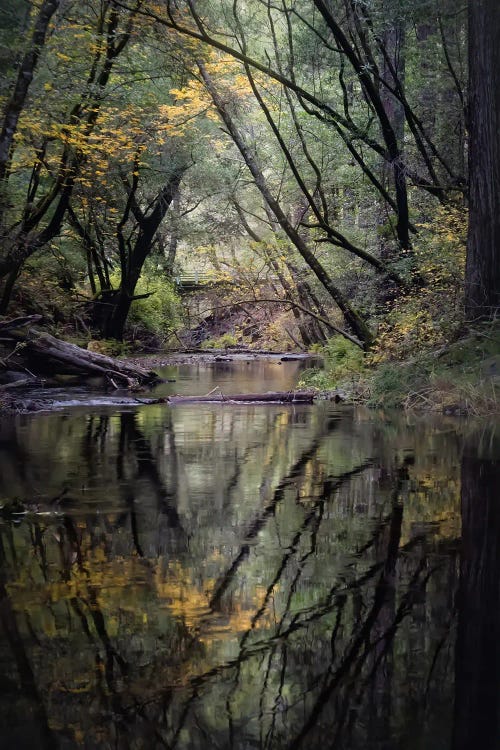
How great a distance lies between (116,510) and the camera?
4.46 m

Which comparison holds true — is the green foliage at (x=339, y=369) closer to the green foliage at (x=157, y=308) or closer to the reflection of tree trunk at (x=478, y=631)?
the reflection of tree trunk at (x=478, y=631)

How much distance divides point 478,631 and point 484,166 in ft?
29.9

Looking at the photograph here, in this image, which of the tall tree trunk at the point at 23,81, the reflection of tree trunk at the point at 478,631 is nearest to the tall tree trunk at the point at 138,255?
the tall tree trunk at the point at 23,81

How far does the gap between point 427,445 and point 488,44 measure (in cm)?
640

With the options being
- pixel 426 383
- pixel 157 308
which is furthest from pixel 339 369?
pixel 157 308

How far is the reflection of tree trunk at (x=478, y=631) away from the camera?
2.01 m

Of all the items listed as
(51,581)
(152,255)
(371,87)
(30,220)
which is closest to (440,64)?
(371,87)

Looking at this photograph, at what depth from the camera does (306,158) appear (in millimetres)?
17875

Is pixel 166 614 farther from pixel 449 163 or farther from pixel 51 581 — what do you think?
pixel 449 163

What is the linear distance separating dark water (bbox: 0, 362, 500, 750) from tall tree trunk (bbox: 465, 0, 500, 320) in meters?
4.80

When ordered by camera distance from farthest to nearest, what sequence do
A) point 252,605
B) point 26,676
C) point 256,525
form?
point 256,525 → point 252,605 → point 26,676

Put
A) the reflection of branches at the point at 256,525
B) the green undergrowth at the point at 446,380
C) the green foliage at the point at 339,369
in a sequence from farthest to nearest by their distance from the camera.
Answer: the green foliage at the point at 339,369
the green undergrowth at the point at 446,380
the reflection of branches at the point at 256,525

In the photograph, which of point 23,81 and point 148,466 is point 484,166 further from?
point 23,81

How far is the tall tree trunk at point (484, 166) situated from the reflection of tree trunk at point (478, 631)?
6.36 metres
